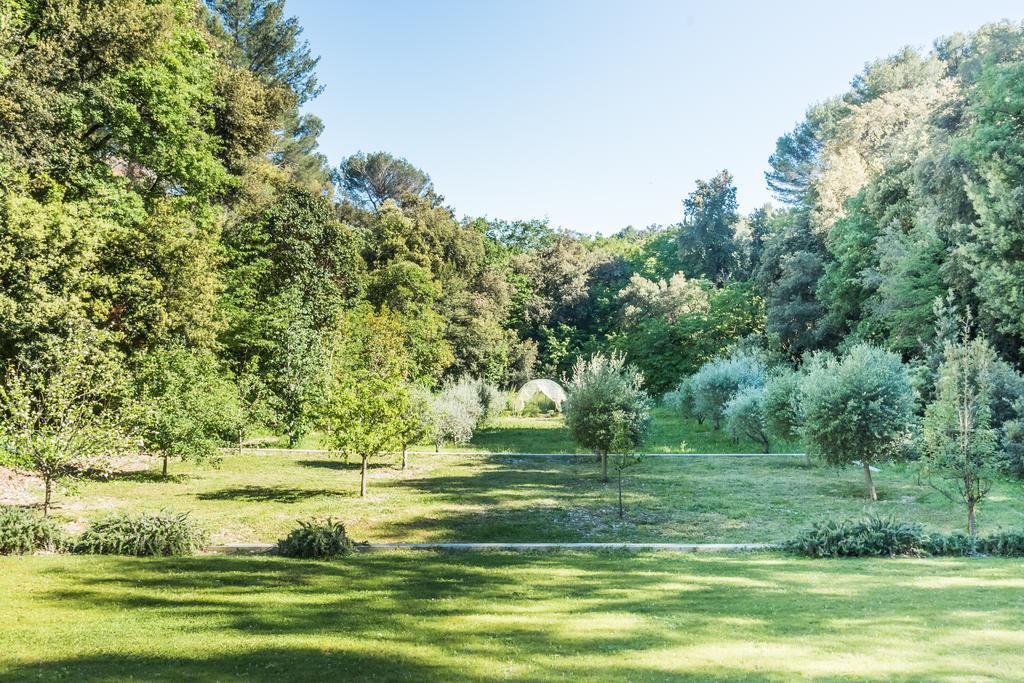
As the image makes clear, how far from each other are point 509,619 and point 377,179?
4919cm

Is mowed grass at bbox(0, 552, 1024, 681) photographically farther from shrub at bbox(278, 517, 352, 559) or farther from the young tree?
the young tree

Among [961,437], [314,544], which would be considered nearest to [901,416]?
[961,437]

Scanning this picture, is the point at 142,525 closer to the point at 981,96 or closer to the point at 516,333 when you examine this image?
the point at 981,96

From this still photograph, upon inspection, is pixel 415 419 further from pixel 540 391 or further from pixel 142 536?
pixel 540 391

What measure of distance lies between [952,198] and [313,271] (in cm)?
2507

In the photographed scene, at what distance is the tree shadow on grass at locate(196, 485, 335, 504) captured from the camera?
17089 millimetres

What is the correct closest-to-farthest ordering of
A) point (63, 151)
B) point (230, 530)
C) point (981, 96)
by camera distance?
point (230, 530) < point (63, 151) < point (981, 96)

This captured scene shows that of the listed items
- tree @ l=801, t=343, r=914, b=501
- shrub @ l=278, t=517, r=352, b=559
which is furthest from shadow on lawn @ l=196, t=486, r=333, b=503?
tree @ l=801, t=343, r=914, b=501

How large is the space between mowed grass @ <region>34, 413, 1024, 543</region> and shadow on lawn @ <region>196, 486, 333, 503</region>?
45mm

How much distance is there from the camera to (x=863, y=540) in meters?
12.1

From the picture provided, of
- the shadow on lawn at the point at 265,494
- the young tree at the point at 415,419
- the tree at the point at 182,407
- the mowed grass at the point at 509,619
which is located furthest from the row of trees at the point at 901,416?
the tree at the point at 182,407

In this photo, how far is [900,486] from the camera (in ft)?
64.4

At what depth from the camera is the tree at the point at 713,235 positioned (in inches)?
2370

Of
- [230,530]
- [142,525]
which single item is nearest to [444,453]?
[230,530]
